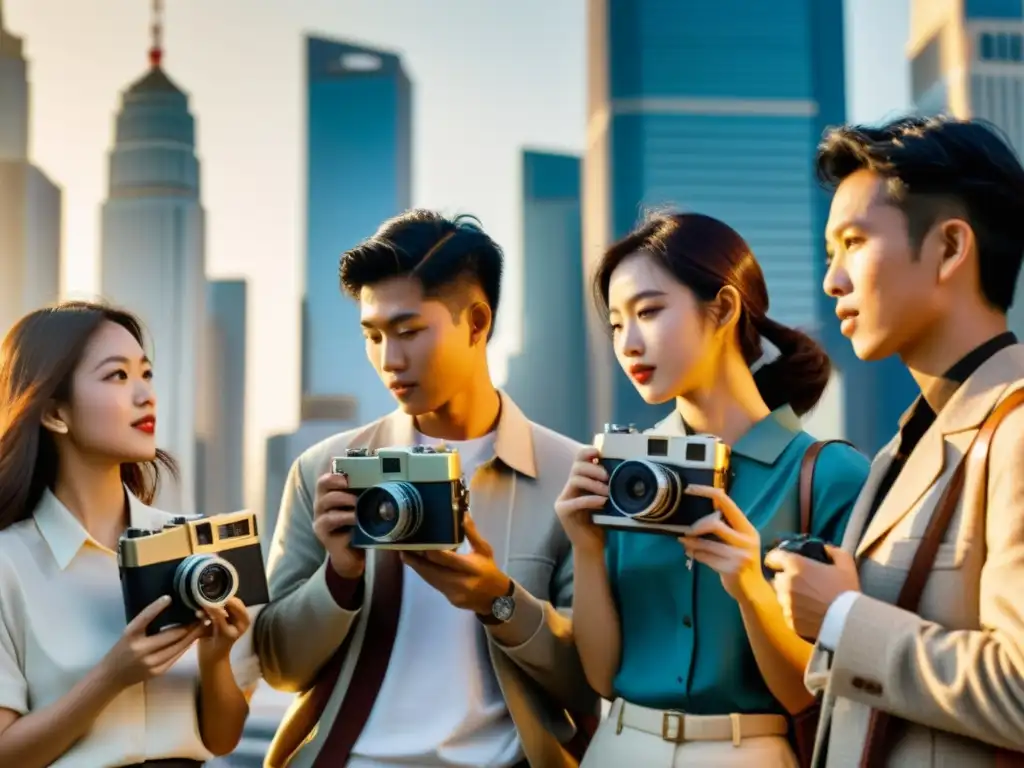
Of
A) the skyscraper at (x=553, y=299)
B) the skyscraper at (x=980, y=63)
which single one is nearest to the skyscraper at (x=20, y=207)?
the skyscraper at (x=553, y=299)

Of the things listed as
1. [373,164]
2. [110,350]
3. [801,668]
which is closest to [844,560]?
[801,668]

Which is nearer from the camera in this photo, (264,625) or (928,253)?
(928,253)

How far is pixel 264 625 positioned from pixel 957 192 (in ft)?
5.43

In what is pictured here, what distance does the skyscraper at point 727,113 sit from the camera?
228ft

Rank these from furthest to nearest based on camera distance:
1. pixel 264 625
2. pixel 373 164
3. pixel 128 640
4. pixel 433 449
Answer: pixel 373 164 < pixel 264 625 < pixel 433 449 < pixel 128 640

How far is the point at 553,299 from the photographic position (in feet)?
267

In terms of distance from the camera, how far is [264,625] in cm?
267

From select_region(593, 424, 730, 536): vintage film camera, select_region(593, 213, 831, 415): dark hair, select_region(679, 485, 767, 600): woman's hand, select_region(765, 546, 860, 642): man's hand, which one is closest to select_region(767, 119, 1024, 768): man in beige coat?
select_region(765, 546, 860, 642): man's hand

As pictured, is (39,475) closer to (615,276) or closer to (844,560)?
(615,276)

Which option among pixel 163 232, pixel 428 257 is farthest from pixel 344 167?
pixel 428 257

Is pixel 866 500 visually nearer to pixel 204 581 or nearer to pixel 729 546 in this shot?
pixel 729 546

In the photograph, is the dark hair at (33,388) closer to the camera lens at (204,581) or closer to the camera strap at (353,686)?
the camera lens at (204,581)

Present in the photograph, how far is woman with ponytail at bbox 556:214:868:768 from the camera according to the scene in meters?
2.13

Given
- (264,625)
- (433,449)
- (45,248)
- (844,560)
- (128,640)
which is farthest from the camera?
(45,248)
